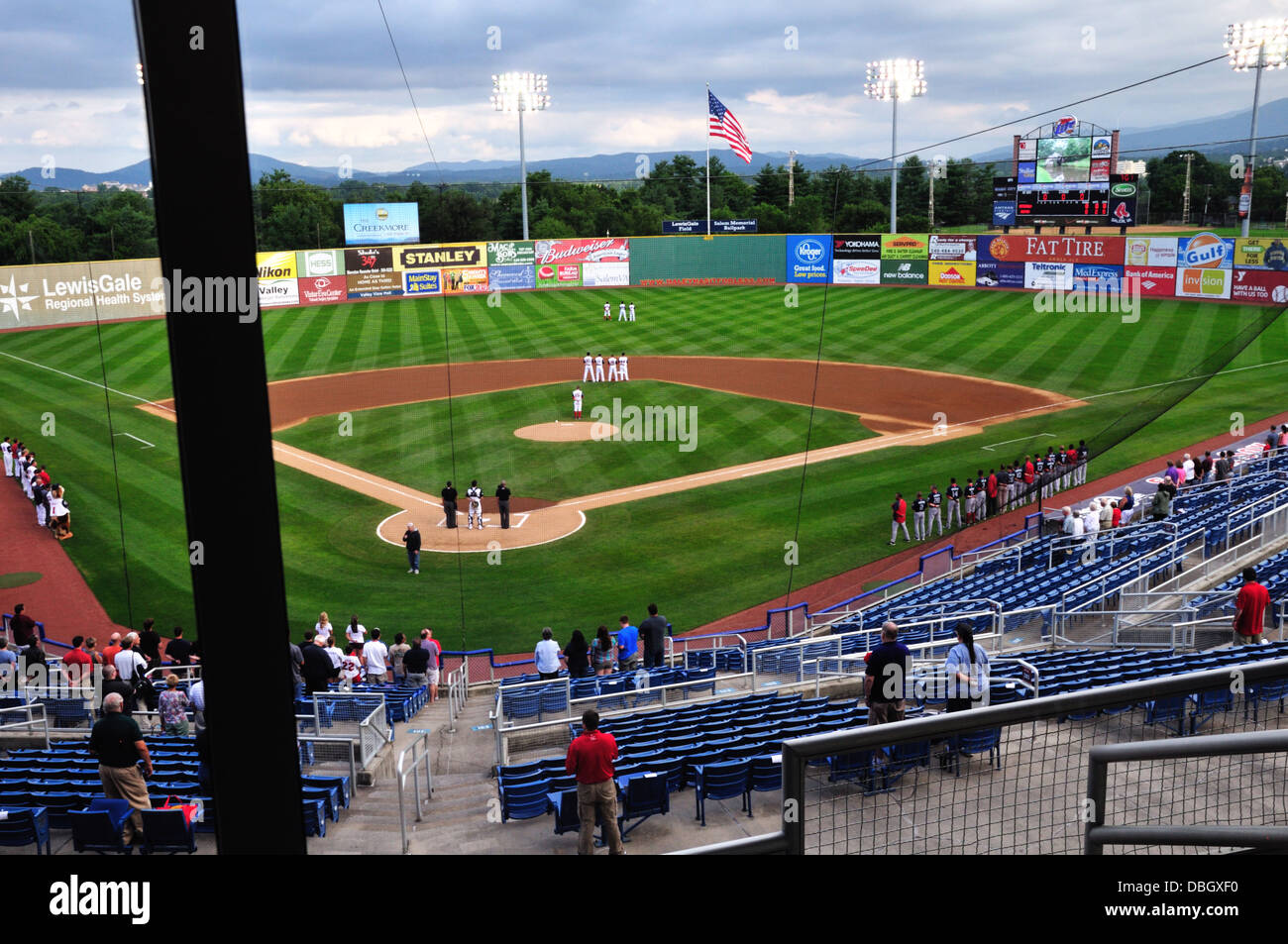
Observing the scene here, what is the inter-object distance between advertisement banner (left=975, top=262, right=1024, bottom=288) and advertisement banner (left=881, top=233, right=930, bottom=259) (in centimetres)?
311

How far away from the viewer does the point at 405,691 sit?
14.4m

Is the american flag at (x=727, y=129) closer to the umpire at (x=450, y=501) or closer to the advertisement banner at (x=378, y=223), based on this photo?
the advertisement banner at (x=378, y=223)

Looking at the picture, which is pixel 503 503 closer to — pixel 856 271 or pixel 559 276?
pixel 856 271

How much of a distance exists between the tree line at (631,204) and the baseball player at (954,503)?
65.2 feet

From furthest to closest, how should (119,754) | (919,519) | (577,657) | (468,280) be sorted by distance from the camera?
(468,280)
(919,519)
(577,657)
(119,754)

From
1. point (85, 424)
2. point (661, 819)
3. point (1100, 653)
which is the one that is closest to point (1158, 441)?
point (1100, 653)

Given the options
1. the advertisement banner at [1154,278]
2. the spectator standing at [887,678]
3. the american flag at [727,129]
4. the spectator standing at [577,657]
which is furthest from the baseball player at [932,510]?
the advertisement banner at [1154,278]

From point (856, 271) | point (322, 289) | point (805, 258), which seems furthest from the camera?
point (805, 258)

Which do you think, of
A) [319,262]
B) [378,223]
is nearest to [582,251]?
[378,223]

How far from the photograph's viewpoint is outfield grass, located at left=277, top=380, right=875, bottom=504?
28.0 metres

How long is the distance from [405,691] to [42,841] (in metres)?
6.05

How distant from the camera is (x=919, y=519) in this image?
23.3 m

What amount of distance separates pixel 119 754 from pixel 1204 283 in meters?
46.8

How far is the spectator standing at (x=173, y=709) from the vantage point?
38.2 feet
